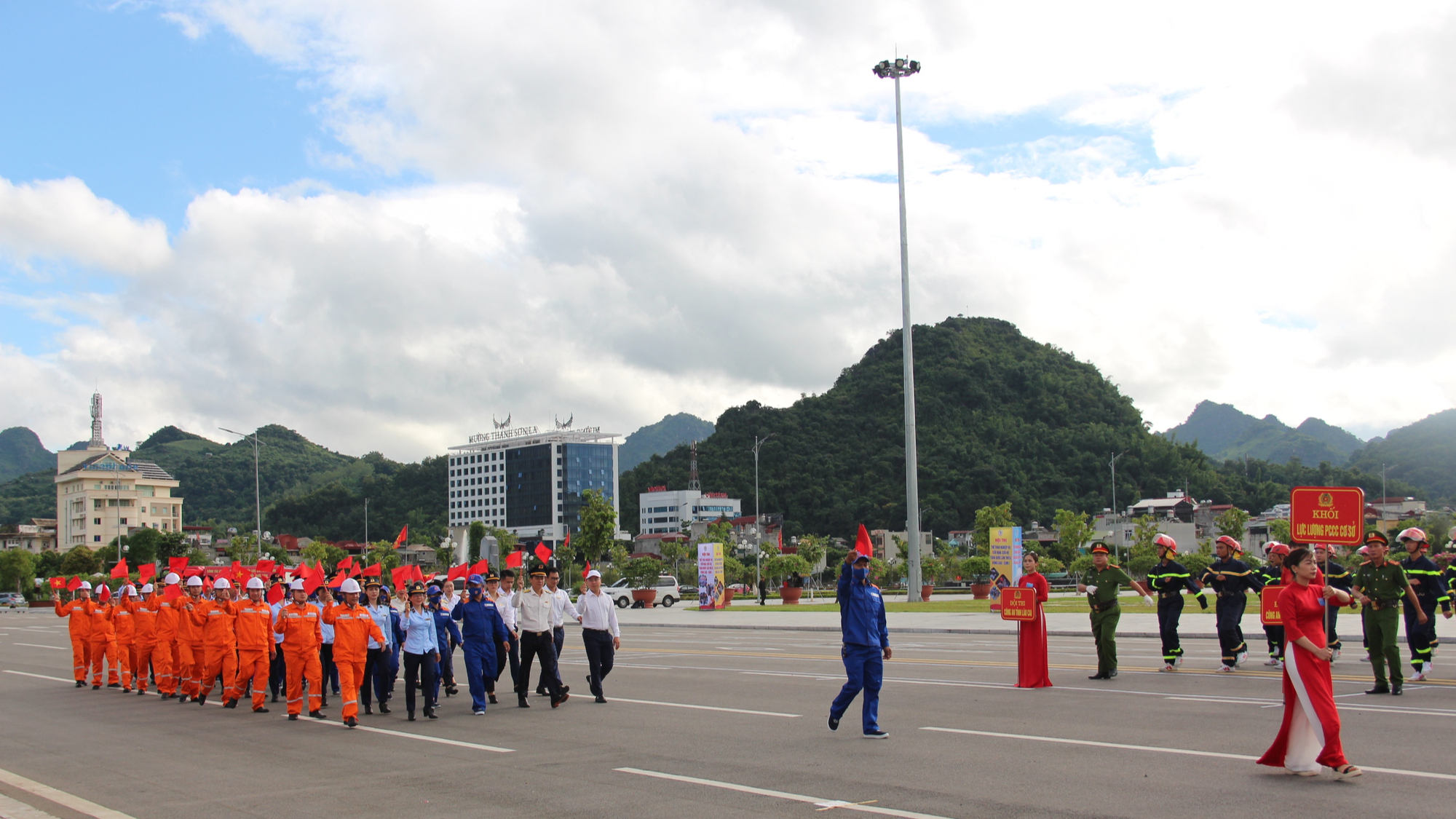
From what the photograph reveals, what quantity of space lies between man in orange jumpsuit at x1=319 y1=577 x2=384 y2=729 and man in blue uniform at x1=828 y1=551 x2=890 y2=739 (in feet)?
18.8

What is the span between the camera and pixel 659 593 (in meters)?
50.9

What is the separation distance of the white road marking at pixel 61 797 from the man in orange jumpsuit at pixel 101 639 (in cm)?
893

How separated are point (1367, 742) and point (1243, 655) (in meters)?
7.29

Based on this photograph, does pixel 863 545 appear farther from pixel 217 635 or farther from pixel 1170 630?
pixel 217 635

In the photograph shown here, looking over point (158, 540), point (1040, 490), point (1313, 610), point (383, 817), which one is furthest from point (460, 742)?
point (1040, 490)

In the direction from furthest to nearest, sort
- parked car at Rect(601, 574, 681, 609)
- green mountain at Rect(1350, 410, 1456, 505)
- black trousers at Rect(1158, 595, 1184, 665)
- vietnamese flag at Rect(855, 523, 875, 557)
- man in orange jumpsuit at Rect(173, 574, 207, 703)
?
green mountain at Rect(1350, 410, 1456, 505) < parked car at Rect(601, 574, 681, 609) < man in orange jumpsuit at Rect(173, 574, 207, 703) < black trousers at Rect(1158, 595, 1184, 665) < vietnamese flag at Rect(855, 523, 875, 557)

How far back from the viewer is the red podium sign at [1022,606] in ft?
44.5

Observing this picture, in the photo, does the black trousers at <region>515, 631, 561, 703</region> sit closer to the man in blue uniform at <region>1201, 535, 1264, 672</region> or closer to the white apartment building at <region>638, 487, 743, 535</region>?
the man in blue uniform at <region>1201, 535, 1264, 672</region>

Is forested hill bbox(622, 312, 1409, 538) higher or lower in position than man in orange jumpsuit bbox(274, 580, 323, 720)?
higher

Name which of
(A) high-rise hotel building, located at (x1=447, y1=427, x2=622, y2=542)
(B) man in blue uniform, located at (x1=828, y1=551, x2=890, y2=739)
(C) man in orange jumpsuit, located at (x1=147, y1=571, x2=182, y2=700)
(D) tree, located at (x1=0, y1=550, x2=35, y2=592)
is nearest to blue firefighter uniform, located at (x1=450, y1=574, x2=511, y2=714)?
(B) man in blue uniform, located at (x1=828, y1=551, x2=890, y2=739)

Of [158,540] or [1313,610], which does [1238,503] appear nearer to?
[158,540]

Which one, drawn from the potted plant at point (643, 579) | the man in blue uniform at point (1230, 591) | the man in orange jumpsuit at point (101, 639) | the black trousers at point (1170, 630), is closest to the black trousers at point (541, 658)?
the black trousers at point (1170, 630)

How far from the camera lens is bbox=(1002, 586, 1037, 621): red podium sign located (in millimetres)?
13566

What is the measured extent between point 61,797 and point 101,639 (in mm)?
10902
